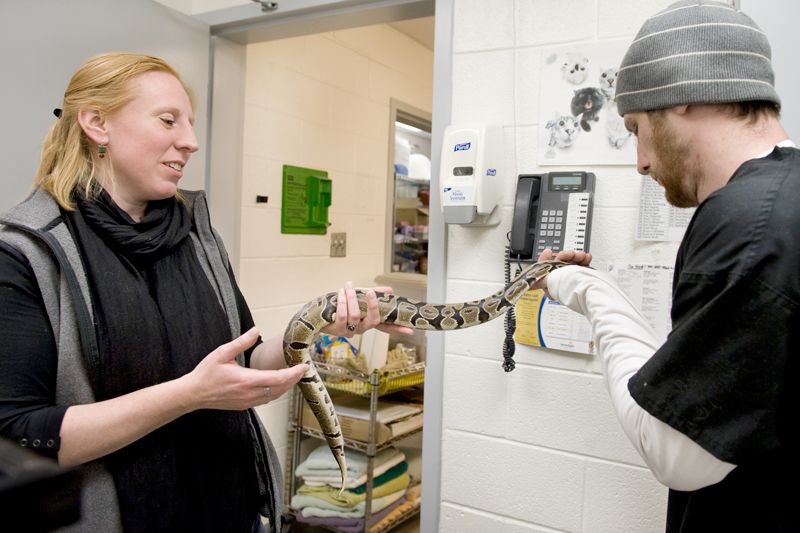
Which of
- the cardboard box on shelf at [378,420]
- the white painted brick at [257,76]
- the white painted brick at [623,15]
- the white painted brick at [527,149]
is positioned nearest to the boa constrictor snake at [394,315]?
the white painted brick at [527,149]

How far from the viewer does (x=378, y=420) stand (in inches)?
115

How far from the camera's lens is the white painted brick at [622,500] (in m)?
1.60

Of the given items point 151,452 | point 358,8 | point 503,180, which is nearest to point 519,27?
point 503,180

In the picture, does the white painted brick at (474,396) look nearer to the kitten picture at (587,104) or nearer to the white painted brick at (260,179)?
the kitten picture at (587,104)

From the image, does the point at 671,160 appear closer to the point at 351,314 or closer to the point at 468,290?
the point at 351,314

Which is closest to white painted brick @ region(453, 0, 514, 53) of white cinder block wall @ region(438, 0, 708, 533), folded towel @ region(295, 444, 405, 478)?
white cinder block wall @ region(438, 0, 708, 533)

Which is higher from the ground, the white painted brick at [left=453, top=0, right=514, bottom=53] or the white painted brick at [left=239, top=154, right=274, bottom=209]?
the white painted brick at [left=453, top=0, right=514, bottom=53]

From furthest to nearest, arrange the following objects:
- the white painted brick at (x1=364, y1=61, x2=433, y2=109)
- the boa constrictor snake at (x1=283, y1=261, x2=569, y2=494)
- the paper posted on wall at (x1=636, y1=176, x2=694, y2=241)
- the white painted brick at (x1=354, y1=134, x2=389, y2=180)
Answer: the white painted brick at (x1=364, y1=61, x2=433, y2=109)
the white painted brick at (x1=354, y1=134, x2=389, y2=180)
the paper posted on wall at (x1=636, y1=176, x2=694, y2=241)
the boa constrictor snake at (x1=283, y1=261, x2=569, y2=494)

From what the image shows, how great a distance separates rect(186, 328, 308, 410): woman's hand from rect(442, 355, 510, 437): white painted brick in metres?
0.88

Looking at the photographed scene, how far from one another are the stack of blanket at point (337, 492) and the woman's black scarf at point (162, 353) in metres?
1.56

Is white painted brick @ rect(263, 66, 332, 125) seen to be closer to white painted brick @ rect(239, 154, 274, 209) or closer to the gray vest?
white painted brick @ rect(239, 154, 274, 209)

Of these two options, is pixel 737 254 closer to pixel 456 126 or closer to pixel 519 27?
pixel 456 126

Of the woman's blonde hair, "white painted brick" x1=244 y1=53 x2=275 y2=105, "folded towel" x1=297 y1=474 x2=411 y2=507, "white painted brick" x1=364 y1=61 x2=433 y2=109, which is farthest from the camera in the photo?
"white painted brick" x1=364 y1=61 x2=433 y2=109

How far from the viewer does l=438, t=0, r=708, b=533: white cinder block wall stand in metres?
1.65
